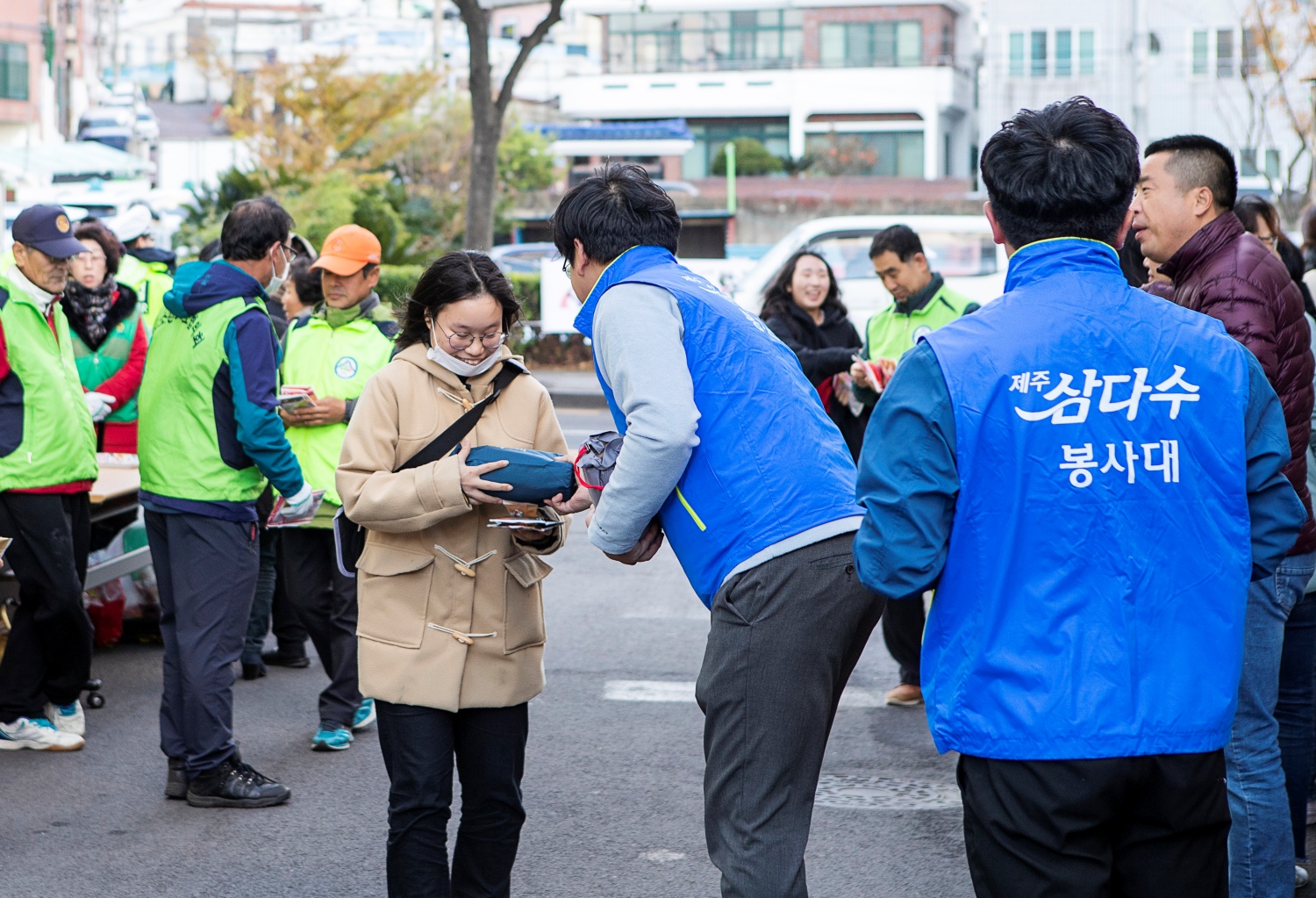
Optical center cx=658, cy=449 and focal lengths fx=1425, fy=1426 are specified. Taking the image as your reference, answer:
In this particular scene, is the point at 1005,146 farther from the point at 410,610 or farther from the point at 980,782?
the point at 410,610

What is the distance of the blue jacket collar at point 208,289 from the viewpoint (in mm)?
4750

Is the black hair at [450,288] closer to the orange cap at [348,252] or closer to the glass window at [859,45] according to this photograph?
the orange cap at [348,252]

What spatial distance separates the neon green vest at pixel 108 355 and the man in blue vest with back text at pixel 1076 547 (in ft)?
19.5

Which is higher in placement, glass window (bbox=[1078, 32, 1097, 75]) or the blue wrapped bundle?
glass window (bbox=[1078, 32, 1097, 75])

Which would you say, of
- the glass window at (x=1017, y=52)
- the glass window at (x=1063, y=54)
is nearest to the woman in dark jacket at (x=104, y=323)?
the glass window at (x=1017, y=52)

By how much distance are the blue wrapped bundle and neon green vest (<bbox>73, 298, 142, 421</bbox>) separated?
4649 mm

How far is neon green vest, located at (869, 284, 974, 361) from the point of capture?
250 inches

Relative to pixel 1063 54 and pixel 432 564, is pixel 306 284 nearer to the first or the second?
pixel 432 564

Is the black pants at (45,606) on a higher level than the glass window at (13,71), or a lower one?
lower

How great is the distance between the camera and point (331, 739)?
218 inches

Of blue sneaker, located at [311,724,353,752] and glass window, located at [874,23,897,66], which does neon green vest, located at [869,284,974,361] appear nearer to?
blue sneaker, located at [311,724,353,752]

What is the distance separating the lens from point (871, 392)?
20.6 feet

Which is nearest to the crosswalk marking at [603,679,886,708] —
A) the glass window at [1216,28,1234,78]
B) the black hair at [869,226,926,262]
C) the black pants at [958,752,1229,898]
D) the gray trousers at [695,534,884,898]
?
the black hair at [869,226,926,262]

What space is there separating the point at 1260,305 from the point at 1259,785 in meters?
1.17
